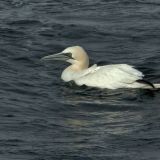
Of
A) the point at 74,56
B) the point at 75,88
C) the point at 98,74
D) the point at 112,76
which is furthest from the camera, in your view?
the point at 74,56

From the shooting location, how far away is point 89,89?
16.6 metres

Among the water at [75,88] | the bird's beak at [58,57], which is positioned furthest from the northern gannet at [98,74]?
the water at [75,88]

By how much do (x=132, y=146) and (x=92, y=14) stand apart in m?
10.6

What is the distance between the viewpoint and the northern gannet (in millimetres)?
16016

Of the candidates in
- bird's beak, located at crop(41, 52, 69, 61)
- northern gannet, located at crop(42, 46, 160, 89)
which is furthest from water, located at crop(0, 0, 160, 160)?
bird's beak, located at crop(41, 52, 69, 61)

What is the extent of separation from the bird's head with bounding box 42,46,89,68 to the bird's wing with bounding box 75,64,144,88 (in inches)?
30.4

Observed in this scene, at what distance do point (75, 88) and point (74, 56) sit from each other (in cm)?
97

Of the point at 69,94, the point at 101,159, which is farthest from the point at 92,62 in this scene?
the point at 101,159

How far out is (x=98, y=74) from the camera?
649 inches

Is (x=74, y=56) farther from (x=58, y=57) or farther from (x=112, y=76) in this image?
(x=112, y=76)

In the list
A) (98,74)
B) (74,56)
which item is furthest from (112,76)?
(74,56)

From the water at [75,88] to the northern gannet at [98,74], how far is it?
161 mm

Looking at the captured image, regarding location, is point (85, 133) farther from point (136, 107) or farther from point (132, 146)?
point (136, 107)

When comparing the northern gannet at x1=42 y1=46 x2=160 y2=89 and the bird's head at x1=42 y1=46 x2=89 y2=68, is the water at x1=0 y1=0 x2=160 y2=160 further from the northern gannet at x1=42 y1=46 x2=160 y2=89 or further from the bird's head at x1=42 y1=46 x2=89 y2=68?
the bird's head at x1=42 y1=46 x2=89 y2=68
